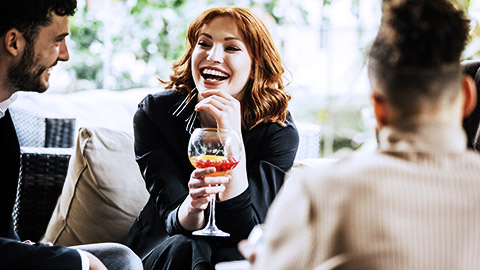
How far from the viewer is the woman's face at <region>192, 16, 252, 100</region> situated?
2209 millimetres

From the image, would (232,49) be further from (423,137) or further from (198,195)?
(423,137)

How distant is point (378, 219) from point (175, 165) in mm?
1415

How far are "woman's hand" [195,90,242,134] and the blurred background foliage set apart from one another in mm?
3527

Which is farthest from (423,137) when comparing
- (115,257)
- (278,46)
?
(278,46)

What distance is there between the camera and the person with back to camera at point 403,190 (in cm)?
85

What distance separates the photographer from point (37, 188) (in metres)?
2.70

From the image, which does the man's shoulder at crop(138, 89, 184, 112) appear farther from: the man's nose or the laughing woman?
the man's nose

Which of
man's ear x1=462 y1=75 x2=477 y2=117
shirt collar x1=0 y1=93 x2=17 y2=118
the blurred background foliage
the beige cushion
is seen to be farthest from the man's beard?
the blurred background foliage

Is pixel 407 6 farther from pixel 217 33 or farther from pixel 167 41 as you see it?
pixel 167 41

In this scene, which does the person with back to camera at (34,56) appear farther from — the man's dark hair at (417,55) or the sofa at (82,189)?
the man's dark hair at (417,55)

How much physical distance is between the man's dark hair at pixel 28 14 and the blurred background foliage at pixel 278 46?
12.7 feet

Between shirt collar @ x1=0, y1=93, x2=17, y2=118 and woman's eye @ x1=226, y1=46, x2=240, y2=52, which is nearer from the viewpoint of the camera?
shirt collar @ x1=0, y1=93, x2=17, y2=118

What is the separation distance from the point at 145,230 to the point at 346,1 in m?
4.12

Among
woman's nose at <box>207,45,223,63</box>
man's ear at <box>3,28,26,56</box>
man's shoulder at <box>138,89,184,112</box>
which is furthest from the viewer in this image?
Answer: man's shoulder at <box>138,89,184,112</box>
